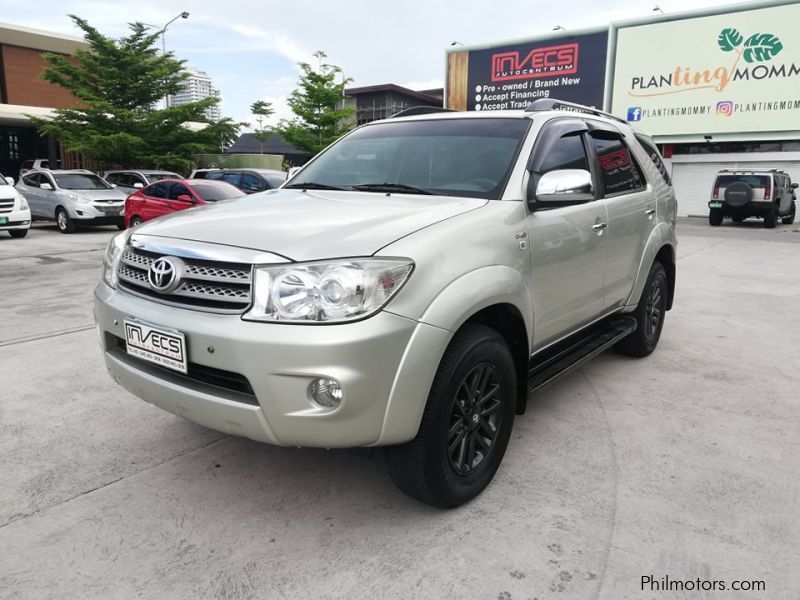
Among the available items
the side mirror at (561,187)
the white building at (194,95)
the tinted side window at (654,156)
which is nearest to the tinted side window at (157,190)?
the tinted side window at (654,156)

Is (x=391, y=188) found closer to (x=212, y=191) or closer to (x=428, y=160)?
(x=428, y=160)

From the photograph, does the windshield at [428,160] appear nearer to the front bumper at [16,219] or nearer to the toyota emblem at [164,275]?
the toyota emblem at [164,275]

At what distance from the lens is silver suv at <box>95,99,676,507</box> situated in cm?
217

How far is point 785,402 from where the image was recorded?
395 cm

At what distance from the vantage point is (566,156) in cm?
354

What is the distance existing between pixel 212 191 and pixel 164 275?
1070 cm

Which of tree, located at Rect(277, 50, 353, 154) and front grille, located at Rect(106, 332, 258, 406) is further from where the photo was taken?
tree, located at Rect(277, 50, 353, 154)

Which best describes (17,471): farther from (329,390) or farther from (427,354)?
(427,354)

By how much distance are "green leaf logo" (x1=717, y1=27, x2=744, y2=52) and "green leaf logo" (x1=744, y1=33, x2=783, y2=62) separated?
0.32 m

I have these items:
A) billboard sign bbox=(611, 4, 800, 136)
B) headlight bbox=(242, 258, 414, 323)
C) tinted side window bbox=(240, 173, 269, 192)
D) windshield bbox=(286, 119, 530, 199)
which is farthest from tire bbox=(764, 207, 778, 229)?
headlight bbox=(242, 258, 414, 323)

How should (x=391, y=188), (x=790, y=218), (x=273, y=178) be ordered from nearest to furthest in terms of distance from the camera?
(x=391, y=188), (x=273, y=178), (x=790, y=218)

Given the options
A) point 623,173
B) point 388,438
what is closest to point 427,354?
point 388,438

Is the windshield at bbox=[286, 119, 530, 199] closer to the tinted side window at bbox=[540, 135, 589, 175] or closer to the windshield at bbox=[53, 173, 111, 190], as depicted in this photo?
the tinted side window at bbox=[540, 135, 589, 175]

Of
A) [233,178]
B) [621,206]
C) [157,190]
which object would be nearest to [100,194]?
[157,190]
